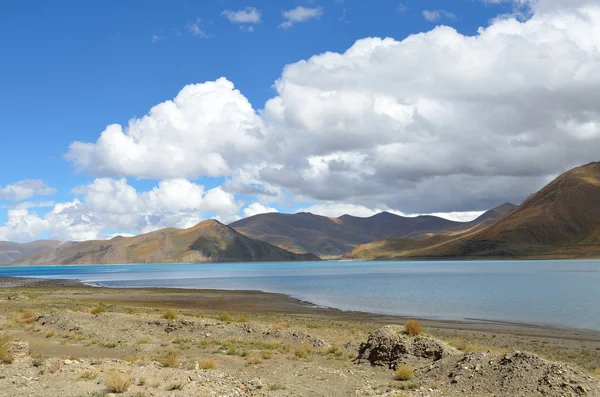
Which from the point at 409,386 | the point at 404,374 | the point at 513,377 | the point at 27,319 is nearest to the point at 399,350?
the point at 404,374

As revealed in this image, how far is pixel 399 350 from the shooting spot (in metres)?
20.4

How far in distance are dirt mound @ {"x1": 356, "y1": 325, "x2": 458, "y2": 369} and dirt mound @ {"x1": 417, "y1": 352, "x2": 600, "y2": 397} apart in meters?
2.61

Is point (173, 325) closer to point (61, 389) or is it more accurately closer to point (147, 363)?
point (147, 363)

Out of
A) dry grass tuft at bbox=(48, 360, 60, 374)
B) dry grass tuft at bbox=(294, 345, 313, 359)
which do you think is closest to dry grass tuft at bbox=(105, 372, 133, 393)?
dry grass tuft at bbox=(48, 360, 60, 374)

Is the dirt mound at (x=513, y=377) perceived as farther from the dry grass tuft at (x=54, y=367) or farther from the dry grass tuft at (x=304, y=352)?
the dry grass tuft at (x=54, y=367)

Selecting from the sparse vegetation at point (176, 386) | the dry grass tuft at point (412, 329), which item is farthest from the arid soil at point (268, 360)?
the dry grass tuft at point (412, 329)

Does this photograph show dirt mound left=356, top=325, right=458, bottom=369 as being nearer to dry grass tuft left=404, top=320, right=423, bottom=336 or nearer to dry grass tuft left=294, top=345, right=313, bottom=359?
dry grass tuft left=404, top=320, right=423, bottom=336

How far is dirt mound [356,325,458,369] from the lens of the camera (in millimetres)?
20047

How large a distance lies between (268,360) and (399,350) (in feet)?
18.7

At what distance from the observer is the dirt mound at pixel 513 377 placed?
569 inches

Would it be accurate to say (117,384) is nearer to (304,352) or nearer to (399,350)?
(304,352)

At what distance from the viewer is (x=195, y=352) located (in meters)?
23.5

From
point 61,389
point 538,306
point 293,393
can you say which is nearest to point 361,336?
point 293,393

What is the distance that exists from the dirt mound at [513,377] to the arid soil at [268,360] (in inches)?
1.3
